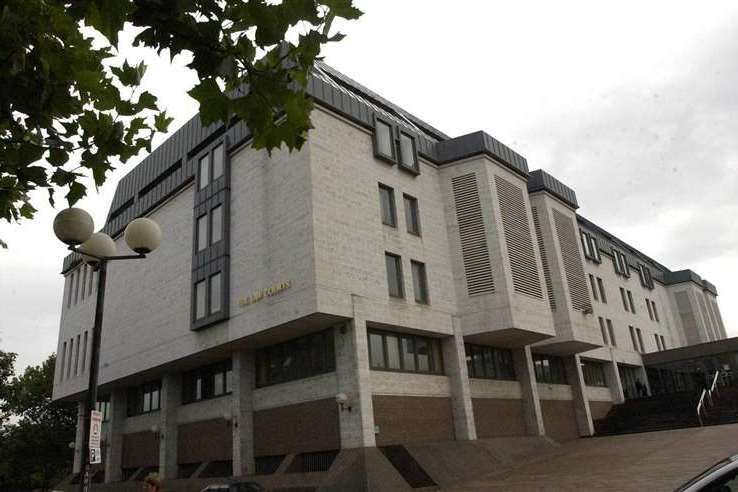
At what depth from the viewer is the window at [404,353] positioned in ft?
74.1

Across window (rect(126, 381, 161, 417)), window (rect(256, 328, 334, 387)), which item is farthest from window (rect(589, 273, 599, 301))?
window (rect(126, 381, 161, 417))

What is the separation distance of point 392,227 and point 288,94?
20937 mm

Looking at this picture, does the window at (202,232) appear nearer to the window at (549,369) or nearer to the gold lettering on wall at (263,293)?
the gold lettering on wall at (263,293)

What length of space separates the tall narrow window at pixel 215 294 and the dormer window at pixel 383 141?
9100mm

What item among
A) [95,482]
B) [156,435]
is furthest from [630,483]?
[95,482]

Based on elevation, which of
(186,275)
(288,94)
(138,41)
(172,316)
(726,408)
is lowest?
(726,408)

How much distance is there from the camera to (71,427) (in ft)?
159

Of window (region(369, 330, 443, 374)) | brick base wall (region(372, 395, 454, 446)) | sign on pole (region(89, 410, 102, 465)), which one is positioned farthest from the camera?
window (region(369, 330, 443, 374))

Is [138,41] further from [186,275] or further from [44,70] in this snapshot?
[186,275]

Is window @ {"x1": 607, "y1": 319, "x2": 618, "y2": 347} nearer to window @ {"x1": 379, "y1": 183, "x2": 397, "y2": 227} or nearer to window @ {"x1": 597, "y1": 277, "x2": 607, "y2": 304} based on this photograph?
window @ {"x1": 597, "y1": 277, "x2": 607, "y2": 304}

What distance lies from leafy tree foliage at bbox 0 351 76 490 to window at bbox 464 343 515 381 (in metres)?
32.4

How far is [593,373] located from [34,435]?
141 feet

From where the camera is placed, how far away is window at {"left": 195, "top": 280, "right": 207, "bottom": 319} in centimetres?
2579

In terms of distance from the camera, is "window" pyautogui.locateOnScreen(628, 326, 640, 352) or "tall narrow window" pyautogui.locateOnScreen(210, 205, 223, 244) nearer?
"tall narrow window" pyautogui.locateOnScreen(210, 205, 223, 244)
